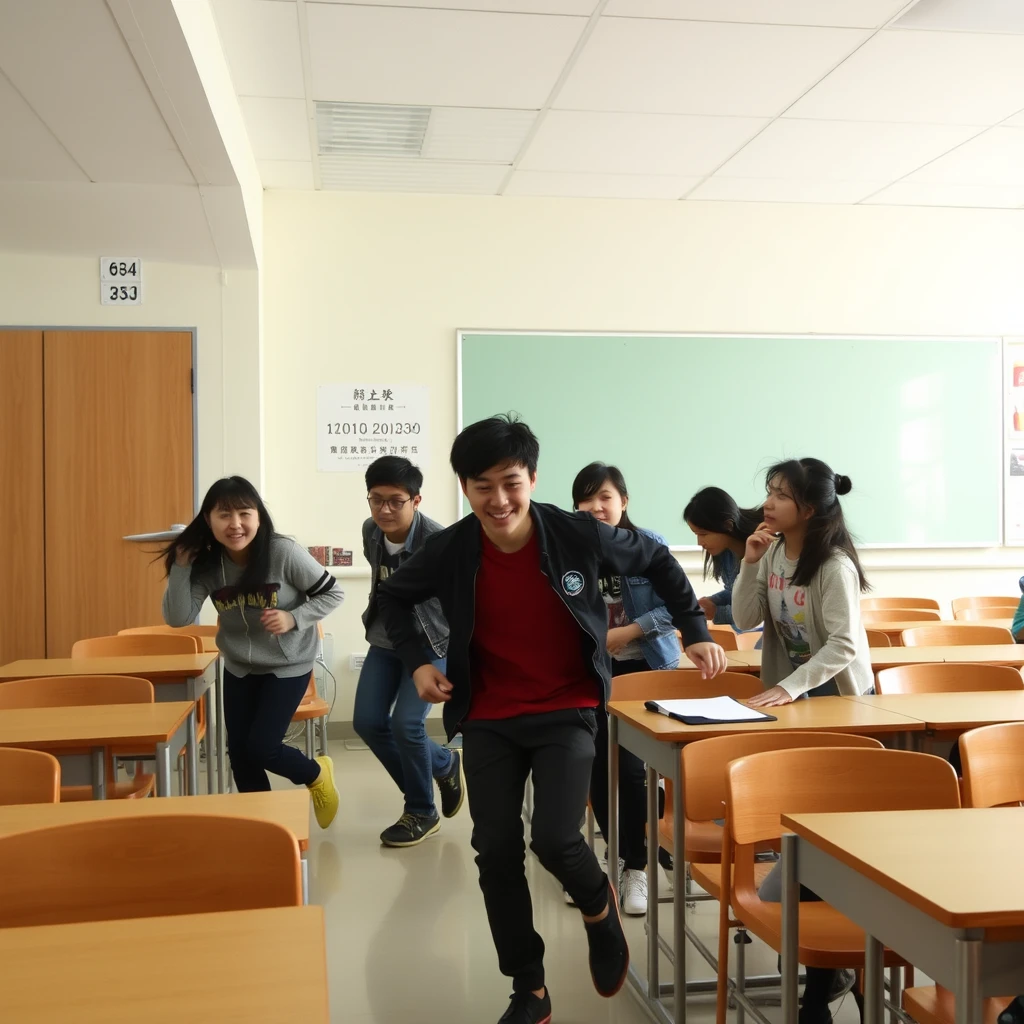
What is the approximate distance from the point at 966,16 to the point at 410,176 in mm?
2835

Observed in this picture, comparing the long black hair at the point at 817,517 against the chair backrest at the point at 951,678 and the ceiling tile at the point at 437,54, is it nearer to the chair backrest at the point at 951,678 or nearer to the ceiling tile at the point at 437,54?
the chair backrest at the point at 951,678

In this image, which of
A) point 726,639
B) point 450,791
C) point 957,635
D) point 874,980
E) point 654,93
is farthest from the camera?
point 654,93

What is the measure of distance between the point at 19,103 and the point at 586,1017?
3.55m

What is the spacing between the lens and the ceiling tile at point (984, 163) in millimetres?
5203

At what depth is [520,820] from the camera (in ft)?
7.36

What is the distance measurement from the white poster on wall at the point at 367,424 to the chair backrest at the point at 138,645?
5.82ft

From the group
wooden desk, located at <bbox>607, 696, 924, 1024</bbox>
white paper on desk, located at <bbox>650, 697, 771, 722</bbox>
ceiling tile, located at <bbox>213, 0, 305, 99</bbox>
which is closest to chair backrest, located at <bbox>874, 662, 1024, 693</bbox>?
wooden desk, located at <bbox>607, 696, 924, 1024</bbox>

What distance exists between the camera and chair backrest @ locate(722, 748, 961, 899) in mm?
1968

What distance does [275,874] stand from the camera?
1.53 m

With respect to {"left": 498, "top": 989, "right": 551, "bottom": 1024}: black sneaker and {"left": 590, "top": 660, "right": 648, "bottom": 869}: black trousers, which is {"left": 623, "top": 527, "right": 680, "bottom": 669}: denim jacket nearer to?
{"left": 590, "top": 660, "right": 648, "bottom": 869}: black trousers

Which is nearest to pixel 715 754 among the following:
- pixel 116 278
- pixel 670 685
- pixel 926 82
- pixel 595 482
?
pixel 670 685

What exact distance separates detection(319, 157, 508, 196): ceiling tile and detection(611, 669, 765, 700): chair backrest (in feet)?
11.0

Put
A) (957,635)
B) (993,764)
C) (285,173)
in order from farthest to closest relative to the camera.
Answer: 1. (285,173)
2. (957,635)
3. (993,764)

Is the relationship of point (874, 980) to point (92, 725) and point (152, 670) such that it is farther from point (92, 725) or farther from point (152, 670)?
point (152, 670)
